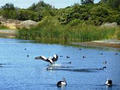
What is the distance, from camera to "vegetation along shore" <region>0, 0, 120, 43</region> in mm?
65550

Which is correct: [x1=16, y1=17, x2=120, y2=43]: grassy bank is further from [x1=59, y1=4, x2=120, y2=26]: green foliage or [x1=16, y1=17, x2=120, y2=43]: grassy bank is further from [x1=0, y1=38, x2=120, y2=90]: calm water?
[x1=0, y1=38, x2=120, y2=90]: calm water

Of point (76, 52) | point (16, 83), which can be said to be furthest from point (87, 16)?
point (16, 83)

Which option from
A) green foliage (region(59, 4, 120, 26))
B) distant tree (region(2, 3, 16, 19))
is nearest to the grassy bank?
green foliage (region(59, 4, 120, 26))

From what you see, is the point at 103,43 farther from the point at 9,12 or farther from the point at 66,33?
the point at 9,12

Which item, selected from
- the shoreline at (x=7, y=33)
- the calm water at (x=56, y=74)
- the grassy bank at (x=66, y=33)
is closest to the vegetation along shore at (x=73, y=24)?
the grassy bank at (x=66, y=33)

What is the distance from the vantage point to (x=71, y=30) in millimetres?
67188

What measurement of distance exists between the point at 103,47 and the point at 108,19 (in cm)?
3020

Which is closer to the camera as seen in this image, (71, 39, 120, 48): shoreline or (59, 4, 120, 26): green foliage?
(71, 39, 120, 48): shoreline

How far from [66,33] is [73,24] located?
17141 mm

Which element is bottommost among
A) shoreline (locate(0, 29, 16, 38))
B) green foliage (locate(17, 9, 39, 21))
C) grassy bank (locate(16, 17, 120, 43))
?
shoreline (locate(0, 29, 16, 38))

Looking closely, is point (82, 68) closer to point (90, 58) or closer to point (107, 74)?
point (107, 74)

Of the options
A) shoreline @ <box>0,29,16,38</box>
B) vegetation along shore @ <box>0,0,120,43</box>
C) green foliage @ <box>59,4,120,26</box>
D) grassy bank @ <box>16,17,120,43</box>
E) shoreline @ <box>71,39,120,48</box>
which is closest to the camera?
shoreline @ <box>71,39,120,48</box>

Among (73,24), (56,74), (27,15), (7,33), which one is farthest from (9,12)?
(56,74)

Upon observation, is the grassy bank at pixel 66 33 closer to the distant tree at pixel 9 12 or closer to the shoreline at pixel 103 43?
the shoreline at pixel 103 43
